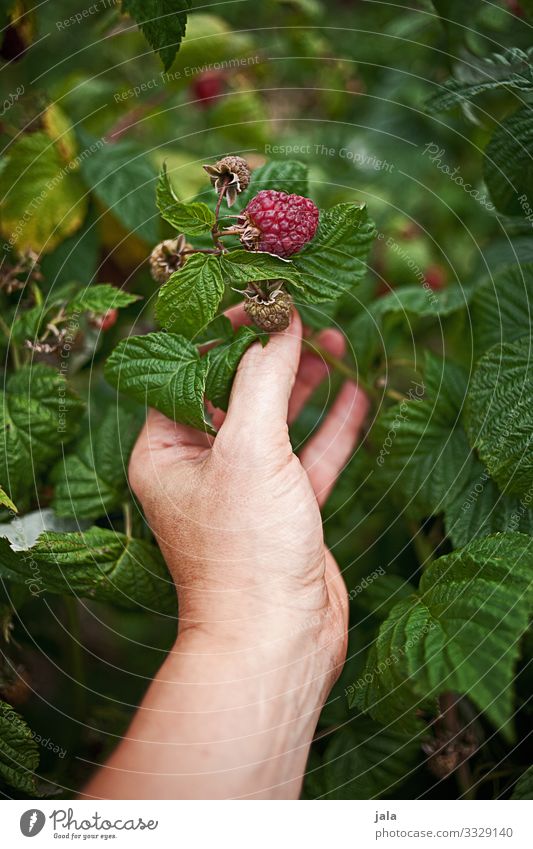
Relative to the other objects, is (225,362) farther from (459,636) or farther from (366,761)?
(366,761)

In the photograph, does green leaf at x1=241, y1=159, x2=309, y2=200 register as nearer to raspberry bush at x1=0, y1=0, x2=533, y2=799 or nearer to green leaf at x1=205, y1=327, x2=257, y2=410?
raspberry bush at x1=0, y1=0, x2=533, y2=799

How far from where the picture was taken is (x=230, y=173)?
528mm

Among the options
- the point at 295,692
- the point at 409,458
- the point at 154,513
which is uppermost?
the point at 409,458

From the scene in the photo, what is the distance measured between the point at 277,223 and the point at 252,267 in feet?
0.14

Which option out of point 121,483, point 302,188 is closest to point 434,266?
point 302,188

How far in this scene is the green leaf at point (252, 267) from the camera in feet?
1.76

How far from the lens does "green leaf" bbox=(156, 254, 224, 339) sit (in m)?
0.54

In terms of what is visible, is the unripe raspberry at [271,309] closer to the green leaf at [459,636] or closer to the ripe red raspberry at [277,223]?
the ripe red raspberry at [277,223]

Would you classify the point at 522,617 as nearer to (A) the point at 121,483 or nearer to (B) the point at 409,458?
(B) the point at 409,458

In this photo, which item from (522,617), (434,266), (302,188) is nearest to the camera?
(522,617)

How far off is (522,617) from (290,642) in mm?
198

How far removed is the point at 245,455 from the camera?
21.8 inches

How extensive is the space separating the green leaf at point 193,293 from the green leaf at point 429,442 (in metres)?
0.25

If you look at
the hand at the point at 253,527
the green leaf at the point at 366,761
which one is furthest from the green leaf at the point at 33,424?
the green leaf at the point at 366,761
